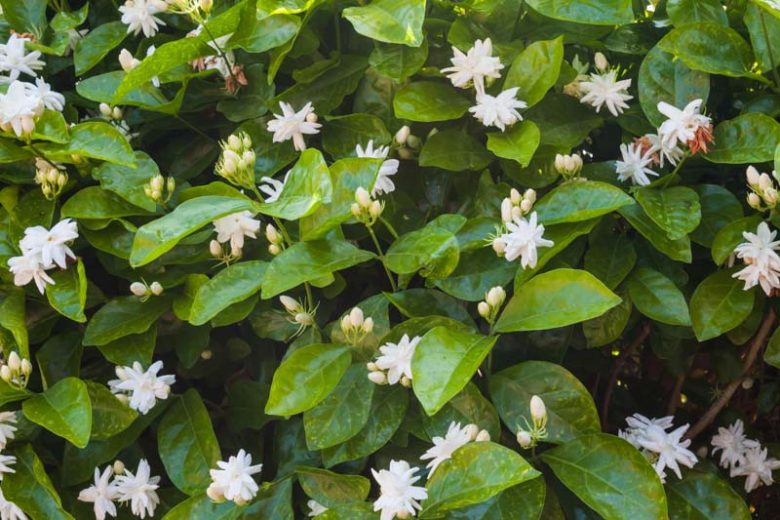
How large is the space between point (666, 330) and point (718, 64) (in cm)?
35

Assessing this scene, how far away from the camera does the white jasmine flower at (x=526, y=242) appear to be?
1.08 metres

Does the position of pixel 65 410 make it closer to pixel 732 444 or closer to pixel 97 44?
pixel 97 44

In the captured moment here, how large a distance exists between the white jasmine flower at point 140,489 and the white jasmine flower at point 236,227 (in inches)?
13.0

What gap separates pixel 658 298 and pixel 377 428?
0.38 meters

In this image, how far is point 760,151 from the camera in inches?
45.3

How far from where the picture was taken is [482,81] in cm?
124

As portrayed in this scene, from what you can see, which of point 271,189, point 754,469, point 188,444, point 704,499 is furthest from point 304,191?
point 754,469

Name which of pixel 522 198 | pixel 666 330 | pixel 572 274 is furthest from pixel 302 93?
pixel 666 330

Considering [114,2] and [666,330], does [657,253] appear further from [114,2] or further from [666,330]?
[114,2]

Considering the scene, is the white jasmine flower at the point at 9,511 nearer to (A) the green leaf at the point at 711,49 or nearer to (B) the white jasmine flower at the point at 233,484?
(B) the white jasmine flower at the point at 233,484

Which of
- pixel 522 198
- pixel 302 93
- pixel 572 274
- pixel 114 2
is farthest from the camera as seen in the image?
pixel 114 2

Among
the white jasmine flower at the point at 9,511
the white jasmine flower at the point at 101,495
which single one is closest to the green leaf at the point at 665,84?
the white jasmine flower at the point at 101,495

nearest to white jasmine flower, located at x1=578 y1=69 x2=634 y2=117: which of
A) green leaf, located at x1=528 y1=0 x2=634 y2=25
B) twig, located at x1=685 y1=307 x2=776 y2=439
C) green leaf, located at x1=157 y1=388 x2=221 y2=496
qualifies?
green leaf, located at x1=528 y1=0 x2=634 y2=25

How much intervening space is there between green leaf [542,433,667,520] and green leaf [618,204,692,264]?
9.1 inches
